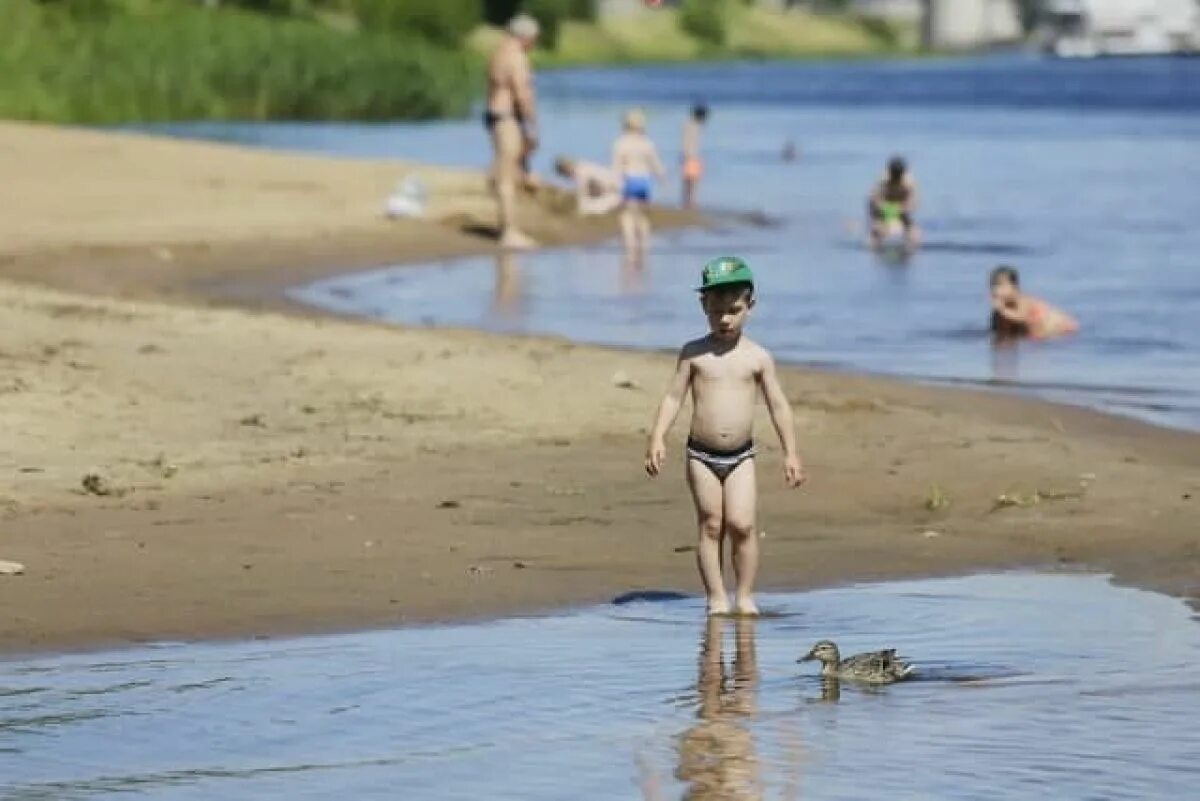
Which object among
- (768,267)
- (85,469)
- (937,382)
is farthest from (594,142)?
(85,469)

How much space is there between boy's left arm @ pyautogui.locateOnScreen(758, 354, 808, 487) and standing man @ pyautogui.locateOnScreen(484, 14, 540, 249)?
49.2 feet

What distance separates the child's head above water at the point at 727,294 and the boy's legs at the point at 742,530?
49 centimetres

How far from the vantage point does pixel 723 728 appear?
27.9 feet

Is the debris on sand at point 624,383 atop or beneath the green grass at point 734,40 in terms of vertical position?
beneath

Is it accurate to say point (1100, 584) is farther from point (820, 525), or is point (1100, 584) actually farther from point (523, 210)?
point (523, 210)

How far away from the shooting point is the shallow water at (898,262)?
19359 mm

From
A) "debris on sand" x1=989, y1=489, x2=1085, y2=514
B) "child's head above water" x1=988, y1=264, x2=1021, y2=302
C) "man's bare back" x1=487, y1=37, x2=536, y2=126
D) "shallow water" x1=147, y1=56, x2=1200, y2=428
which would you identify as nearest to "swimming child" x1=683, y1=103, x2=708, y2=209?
"shallow water" x1=147, y1=56, x2=1200, y2=428

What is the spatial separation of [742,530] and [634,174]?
1889 centimetres

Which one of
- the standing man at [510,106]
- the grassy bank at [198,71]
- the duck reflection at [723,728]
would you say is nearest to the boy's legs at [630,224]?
the standing man at [510,106]

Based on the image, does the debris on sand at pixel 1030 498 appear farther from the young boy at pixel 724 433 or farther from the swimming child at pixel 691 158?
the swimming child at pixel 691 158

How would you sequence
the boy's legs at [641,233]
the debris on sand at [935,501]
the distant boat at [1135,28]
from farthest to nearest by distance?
1. the distant boat at [1135,28]
2. the boy's legs at [641,233]
3. the debris on sand at [935,501]

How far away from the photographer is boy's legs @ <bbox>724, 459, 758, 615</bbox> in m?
10.2

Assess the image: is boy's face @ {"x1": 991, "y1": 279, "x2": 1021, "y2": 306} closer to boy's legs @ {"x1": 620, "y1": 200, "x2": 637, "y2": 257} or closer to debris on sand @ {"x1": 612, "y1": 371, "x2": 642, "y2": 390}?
debris on sand @ {"x1": 612, "y1": 371, "x2": 642, "y2": 390}

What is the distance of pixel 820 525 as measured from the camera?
11.9 m
